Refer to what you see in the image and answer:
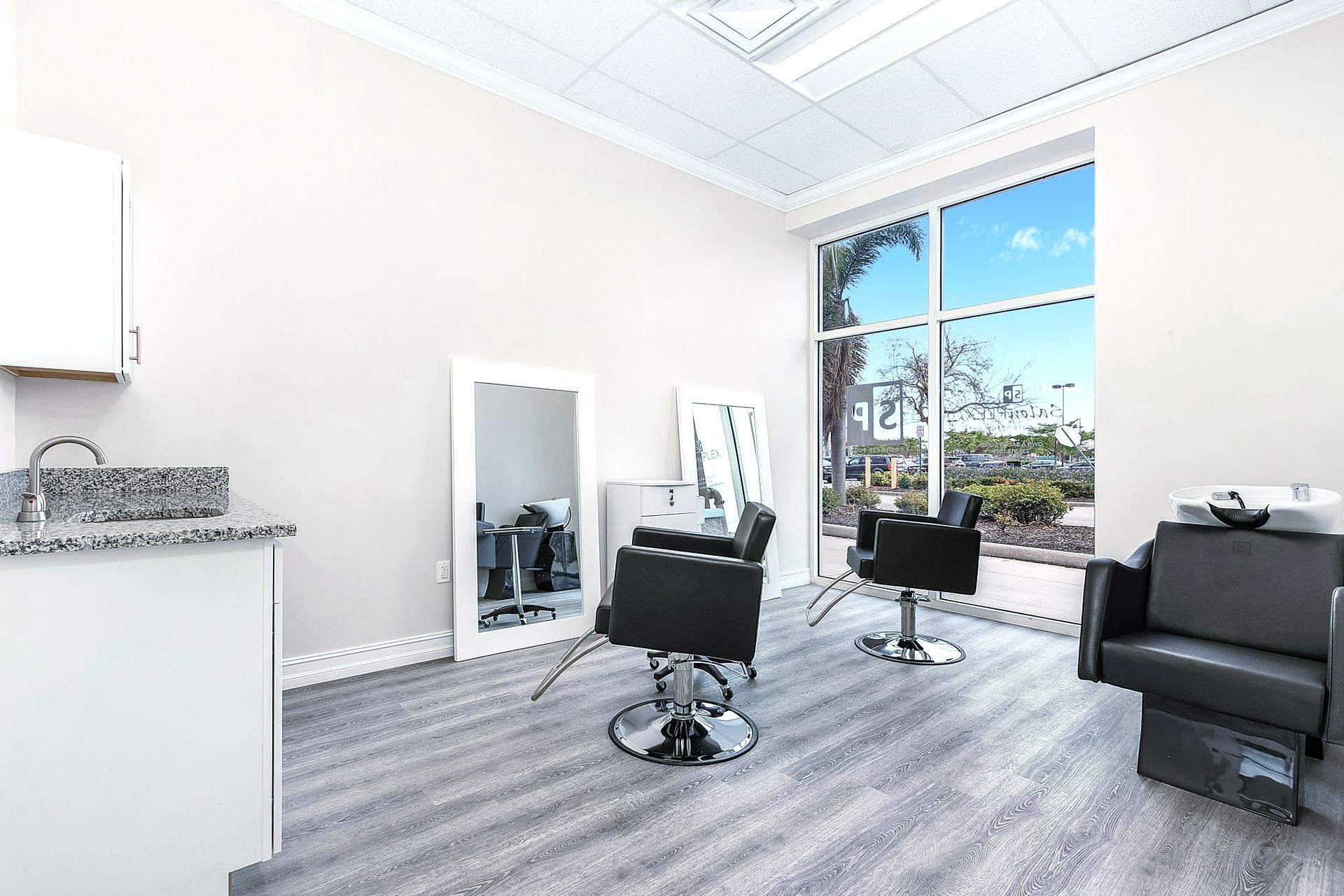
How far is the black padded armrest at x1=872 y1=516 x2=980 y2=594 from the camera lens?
11.0 ft

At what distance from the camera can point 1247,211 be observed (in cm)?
314

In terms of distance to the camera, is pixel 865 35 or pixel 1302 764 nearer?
pixel 1302 764

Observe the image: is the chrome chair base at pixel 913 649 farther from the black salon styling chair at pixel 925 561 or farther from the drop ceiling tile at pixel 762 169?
the drop ceiling tile at pixel 762 169

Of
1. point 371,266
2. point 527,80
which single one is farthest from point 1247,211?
point 371,266

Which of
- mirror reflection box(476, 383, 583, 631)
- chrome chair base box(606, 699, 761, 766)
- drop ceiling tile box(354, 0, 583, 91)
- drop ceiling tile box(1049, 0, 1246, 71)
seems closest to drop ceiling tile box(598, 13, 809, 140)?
drop ceiling tile box(354, 0, 583, 91)

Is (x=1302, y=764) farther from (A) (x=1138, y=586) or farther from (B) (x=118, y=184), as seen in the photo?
(B) (x=118, y=184)

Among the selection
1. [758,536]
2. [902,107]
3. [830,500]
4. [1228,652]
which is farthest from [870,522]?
[902,107]

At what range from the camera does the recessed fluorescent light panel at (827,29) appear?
9.76 feet

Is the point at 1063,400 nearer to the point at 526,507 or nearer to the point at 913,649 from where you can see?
the point at 913,649

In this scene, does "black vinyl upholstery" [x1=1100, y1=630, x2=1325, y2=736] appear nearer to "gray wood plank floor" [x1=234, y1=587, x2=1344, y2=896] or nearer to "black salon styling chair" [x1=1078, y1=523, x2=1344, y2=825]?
"black salon styling chair" [x1=1078, y1=523, x2=1344, y2=825]

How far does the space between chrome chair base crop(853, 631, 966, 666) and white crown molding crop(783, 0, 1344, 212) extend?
10.1ft

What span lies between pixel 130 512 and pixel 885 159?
459cm

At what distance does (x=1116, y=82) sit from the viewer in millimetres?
3521

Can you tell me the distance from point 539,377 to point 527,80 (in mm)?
1647
